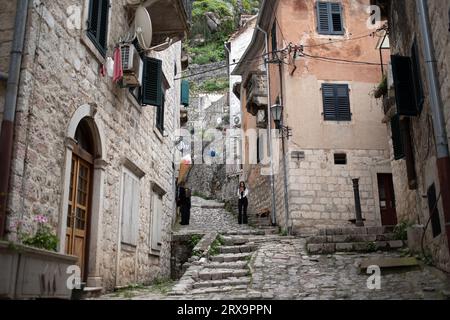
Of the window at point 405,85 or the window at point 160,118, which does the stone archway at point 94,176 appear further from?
the window at point 405,85

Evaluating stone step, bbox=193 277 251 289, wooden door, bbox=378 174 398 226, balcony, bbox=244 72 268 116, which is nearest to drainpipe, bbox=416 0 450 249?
stone step, bbox=193 277 251 289

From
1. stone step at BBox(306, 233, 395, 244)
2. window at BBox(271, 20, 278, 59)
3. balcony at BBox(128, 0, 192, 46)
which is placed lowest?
stone step at BBox(306, 233, 395, 244)

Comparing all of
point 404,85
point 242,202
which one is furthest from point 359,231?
point 242,202

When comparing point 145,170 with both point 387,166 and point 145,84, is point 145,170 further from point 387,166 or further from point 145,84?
point 387,166

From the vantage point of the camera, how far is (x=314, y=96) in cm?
1481

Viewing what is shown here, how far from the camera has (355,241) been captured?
10922 millimetres

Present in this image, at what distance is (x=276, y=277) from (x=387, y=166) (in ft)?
24.4

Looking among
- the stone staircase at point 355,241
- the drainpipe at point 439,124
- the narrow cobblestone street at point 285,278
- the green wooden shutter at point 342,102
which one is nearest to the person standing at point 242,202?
the green wooden shutter at point 342,102

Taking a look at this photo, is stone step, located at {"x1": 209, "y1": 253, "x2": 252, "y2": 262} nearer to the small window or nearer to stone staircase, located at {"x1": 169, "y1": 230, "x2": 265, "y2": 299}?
stone staircase, located at {"x1": 169, "y1": 230, "x2": 265, "y2": 299}

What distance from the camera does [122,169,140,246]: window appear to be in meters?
9.09

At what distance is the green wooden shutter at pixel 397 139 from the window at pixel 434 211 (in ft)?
5.69

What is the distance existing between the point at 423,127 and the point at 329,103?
277 inches

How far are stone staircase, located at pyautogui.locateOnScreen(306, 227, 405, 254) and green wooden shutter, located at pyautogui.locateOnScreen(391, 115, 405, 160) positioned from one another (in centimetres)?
204
